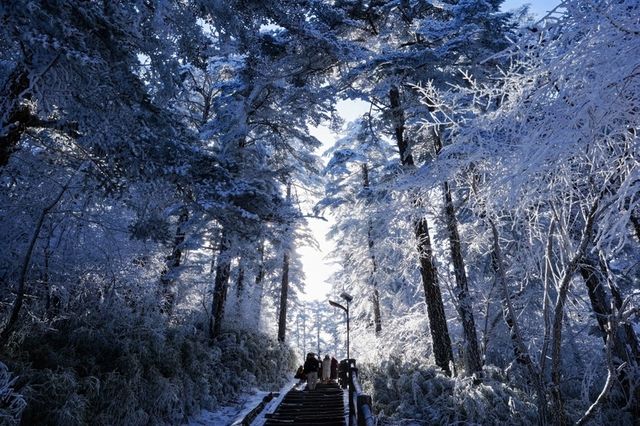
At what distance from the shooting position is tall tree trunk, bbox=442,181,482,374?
8.99 m

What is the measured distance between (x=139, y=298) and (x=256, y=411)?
4560 mm

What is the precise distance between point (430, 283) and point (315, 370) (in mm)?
5365

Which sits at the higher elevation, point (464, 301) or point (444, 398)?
A: point (464, 301)

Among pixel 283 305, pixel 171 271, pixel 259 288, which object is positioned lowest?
pixel 171 271

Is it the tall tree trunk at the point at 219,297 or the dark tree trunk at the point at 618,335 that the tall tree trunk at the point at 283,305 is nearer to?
the tall tree trunk at the point at 219,297

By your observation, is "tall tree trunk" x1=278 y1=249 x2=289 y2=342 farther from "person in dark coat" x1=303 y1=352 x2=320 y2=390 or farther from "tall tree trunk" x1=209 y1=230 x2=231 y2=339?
"person in dark coat" x1=303 y1=352 x2=320 y2=390

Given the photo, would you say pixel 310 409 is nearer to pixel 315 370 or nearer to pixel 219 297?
pixel 315 370

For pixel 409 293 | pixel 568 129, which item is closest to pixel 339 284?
pixel 409 293

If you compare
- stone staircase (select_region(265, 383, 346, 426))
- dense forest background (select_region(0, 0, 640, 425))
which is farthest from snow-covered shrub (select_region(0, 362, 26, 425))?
stone staircase (select_region(265, 383, 346, 426))

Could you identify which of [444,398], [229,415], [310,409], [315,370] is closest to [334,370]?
[315,370]

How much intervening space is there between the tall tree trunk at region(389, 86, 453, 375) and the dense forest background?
0.36 ft

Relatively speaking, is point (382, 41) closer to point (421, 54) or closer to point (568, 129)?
point (421, 54)

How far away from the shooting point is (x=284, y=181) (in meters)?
14.6

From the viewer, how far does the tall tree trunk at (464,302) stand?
8992 mm
